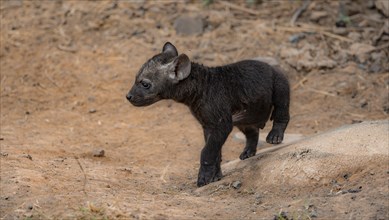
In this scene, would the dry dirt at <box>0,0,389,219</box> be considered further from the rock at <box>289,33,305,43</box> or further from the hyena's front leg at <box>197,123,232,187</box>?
the hyena's front leg at <box>197,123,232,187</box>

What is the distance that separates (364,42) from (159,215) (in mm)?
A: 7410

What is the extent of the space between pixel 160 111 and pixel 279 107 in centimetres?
369

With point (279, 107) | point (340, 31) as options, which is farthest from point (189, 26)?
point (279, 107)

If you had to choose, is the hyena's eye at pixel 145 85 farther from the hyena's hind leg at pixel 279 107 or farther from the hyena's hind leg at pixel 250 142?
the hyena's hind leg at pixel 279 107

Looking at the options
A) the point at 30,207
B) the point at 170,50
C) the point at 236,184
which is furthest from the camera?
the point at 170,50

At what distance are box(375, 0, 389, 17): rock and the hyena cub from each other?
16.5 ft

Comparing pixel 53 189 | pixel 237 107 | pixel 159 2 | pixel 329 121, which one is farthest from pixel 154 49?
pixel 53 189

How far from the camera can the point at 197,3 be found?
13.3 meters

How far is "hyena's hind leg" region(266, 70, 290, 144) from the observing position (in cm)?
806

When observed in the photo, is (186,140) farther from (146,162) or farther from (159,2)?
(159,2)

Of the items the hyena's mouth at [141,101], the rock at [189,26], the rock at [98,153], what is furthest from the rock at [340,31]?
the hyena's mouth at [141,101]

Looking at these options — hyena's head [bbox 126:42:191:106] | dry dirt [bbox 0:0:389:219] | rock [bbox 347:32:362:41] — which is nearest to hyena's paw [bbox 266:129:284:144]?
dry dirt [bbox 0:0:389:219]

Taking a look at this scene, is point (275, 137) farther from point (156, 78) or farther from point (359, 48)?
point (359, 48)

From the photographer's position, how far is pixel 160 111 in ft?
37.6
